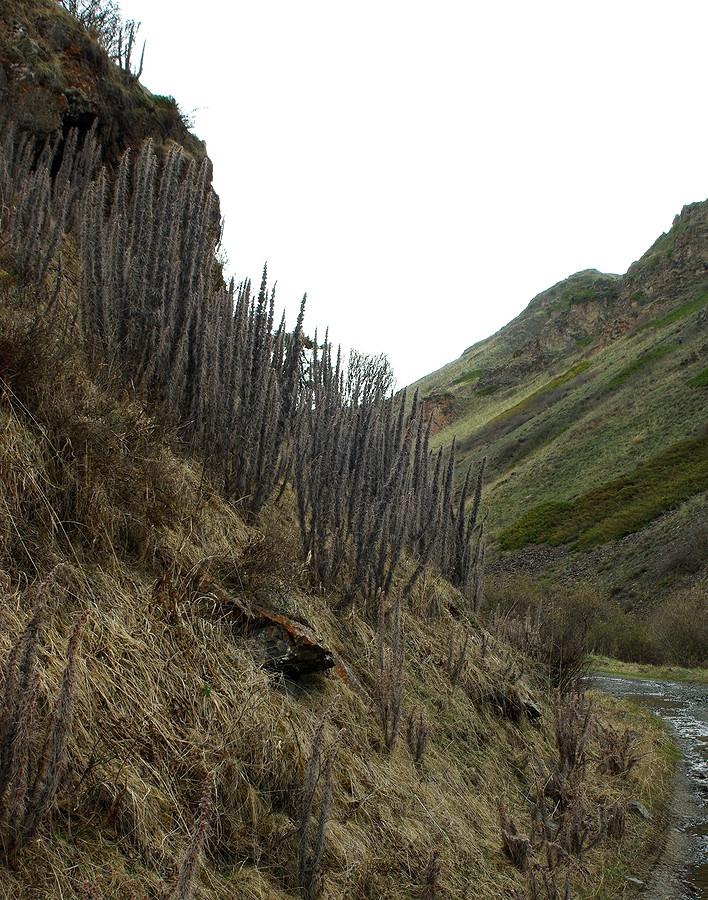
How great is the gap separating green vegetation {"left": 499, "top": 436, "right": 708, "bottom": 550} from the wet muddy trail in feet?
72.8

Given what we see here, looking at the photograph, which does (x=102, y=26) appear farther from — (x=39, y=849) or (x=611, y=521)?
(x=611, y=521)

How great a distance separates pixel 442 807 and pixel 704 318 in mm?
57874

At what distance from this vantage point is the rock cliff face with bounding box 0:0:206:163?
7262 mm

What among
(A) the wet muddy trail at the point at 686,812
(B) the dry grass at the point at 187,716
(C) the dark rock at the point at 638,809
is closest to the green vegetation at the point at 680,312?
(A) the wet muddy trail at the point at 686,812

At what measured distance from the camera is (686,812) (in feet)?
19.5

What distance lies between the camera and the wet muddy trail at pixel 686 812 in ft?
14.5

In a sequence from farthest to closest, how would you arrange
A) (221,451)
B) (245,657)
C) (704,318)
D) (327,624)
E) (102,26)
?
(704,318) → (102,26) → (221,451) → (327,624) → (245,657)

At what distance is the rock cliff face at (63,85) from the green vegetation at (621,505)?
102 feet

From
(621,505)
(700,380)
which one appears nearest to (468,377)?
(700,380)

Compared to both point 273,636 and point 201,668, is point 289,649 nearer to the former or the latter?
point 273,636

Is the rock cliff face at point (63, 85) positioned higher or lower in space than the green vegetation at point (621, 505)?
higher

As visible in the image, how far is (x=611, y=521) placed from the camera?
34.9 meters

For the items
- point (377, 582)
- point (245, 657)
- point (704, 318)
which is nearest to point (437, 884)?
point (245, 657)

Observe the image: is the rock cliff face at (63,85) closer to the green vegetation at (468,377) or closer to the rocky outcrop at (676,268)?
the rocky outcrop at (676,268)
